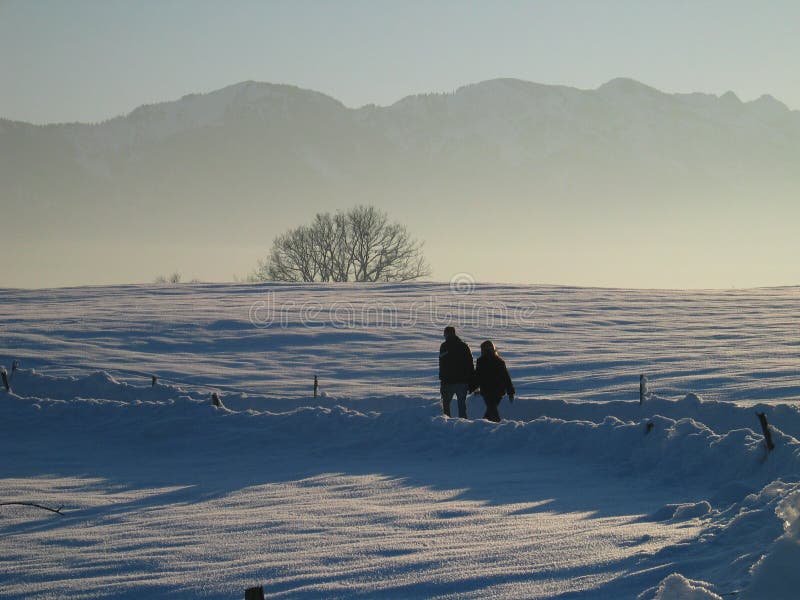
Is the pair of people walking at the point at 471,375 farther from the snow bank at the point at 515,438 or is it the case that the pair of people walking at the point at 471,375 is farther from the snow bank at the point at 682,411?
the snow bank at the point at 682,411

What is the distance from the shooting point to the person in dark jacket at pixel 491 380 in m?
15.8

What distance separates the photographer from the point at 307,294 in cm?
4606

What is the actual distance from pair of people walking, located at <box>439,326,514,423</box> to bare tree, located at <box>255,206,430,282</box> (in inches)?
2357

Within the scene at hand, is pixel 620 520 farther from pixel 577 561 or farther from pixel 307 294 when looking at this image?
pixel 307 294

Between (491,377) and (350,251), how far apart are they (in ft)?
203

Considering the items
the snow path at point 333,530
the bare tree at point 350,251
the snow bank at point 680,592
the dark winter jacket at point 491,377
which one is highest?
the bare tree at point 350,251

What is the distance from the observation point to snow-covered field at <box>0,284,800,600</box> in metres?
6.92

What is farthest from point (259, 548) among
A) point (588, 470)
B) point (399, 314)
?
point (399, 314)

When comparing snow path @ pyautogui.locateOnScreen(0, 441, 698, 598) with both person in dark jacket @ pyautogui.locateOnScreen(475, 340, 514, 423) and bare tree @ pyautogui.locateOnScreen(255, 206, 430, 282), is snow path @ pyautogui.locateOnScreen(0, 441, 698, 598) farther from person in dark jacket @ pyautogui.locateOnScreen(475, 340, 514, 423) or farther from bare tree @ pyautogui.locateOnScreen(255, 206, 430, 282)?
bare tree @ pyautogui.locateOnScreen(255, 206, 430, 282)

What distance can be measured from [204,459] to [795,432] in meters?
7.37

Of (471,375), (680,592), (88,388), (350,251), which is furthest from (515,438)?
(350,251)

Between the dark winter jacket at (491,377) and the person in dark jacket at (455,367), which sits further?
the person in dark jacket at (455,367)

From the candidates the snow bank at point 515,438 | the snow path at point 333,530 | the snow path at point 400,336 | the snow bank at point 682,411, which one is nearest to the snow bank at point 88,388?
the snow bank at point 515,438

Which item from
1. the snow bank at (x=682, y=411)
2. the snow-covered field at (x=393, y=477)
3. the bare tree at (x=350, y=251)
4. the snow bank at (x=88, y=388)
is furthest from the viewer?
the bare tree at (x=350, y=251)
